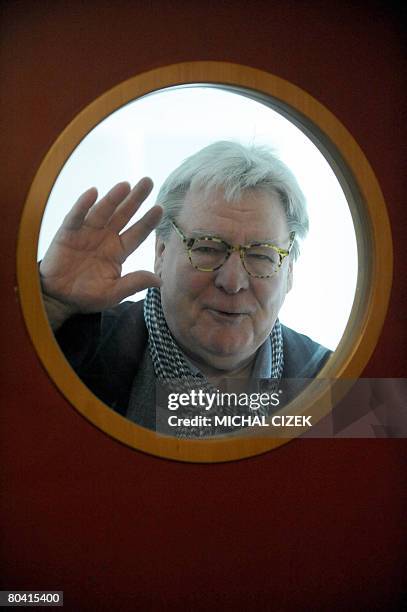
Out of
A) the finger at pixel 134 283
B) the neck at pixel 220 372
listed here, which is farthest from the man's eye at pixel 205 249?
the neck at pixel 220 372

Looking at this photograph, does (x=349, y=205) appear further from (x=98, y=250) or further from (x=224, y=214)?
(x=98, y=250)

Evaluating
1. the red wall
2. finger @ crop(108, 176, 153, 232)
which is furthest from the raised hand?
the red wall

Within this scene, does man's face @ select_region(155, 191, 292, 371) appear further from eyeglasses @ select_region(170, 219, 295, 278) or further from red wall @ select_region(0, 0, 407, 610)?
red wall @ select_region(0, 0, 407, 610)

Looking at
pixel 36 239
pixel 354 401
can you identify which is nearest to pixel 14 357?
pixel 36 239

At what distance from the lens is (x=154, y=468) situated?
172 centimetres

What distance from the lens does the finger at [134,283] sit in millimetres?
1738

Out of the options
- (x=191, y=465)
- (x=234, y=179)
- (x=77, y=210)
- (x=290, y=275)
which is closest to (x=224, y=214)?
(x=234, y=179)

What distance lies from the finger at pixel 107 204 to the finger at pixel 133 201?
0.01 metres

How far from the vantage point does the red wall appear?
5.56 ft

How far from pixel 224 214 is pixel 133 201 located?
19 cm

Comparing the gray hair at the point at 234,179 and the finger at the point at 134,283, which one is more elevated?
the gray hair at the point at 234,179

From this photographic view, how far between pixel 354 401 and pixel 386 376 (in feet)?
0.30

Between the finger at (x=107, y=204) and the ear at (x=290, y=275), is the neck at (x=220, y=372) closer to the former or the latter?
the ear at (x=290, y=275)

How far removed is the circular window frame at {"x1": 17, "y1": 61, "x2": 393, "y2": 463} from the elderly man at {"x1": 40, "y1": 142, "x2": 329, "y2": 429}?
48 mm
